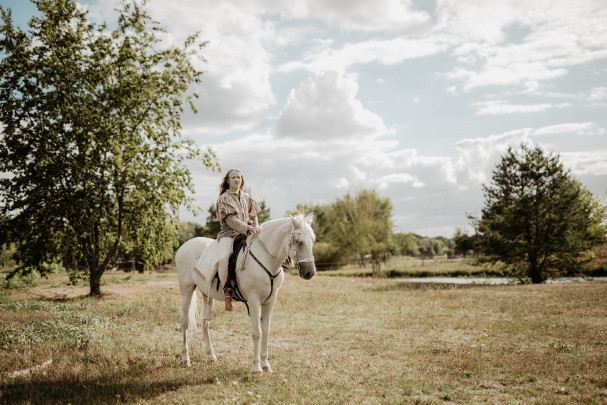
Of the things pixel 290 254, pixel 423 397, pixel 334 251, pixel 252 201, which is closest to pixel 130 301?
pixel 252 201

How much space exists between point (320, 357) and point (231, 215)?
3.64m

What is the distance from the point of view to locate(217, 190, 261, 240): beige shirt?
731 centimetres

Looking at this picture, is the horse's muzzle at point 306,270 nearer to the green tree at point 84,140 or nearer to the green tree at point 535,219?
the green tree at point 84,140

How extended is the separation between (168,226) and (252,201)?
12550mm

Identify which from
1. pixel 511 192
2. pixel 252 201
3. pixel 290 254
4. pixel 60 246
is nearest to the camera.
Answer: pixel 290 254

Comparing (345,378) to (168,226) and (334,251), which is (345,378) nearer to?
(168,226)

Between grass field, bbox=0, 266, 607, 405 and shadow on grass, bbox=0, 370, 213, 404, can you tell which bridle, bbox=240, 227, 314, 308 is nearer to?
grass field, bbox=0, 266, 607, 405

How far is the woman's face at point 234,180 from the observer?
25.0 ft

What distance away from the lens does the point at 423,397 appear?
586 centimetres

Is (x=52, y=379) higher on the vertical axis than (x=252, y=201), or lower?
lower

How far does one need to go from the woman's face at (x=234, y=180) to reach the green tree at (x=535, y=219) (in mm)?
24238

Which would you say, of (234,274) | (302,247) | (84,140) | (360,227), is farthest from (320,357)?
(360,227)

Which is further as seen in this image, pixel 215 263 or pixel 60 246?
pixel 60 246

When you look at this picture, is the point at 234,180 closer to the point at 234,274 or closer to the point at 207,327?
the point at 234,274
